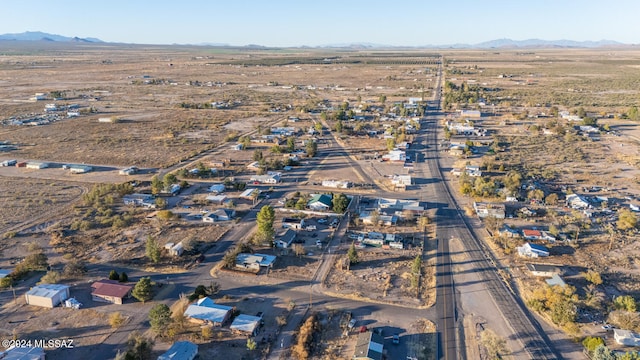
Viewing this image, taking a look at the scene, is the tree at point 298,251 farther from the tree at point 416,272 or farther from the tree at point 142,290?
the tree at point 142,290

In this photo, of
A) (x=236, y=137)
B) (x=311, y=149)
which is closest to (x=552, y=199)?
(x=311, y=149)

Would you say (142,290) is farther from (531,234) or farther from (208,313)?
(531,234)

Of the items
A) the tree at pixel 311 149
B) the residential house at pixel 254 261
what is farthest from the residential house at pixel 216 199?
the tree at pixel 311 149

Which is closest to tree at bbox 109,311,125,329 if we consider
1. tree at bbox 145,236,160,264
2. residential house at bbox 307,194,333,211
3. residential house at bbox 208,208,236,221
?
tree at bbox 145,236,160,264

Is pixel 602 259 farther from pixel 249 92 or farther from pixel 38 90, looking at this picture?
pixel 38 90

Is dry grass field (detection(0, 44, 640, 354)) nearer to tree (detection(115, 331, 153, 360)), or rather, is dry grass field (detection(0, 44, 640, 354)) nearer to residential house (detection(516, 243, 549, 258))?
residential house (detection(516, 243, 549, 258))
